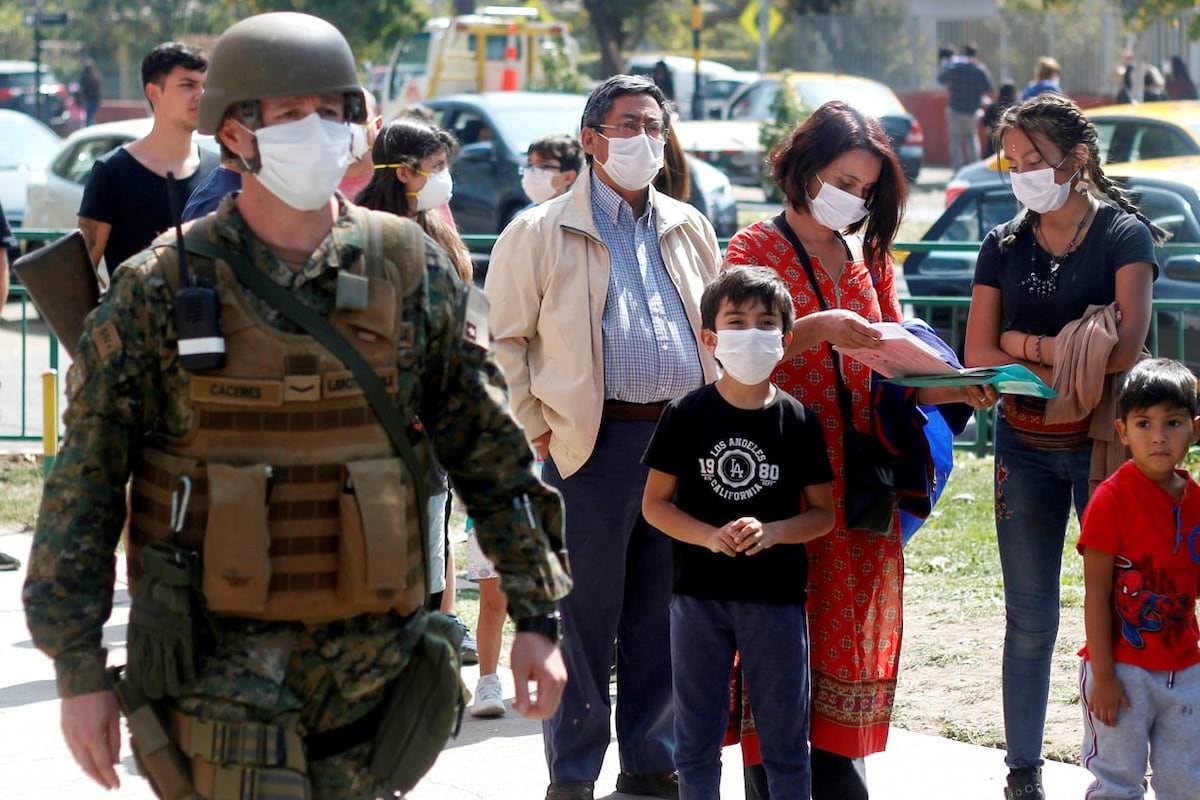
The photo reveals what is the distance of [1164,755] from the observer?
432cm

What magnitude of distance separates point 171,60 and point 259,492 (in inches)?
156

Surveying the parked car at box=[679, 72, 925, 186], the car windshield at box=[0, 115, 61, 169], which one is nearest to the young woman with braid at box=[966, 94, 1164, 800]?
the car windshield at box=[0, 115, 61, 169]

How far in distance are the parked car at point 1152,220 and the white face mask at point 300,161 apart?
6.89 metres

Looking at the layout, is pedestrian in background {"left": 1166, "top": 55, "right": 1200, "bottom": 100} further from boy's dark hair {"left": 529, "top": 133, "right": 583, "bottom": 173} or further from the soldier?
the soldier

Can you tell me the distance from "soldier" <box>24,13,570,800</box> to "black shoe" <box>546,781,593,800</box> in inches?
80.2

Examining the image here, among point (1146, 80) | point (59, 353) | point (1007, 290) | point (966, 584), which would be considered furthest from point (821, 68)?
point (1007, 290)

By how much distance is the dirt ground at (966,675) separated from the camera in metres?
5.77

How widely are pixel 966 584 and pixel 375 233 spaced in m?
5.08

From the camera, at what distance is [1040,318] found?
482 cm

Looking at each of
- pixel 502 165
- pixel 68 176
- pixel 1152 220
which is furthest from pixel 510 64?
pixel 1152 220

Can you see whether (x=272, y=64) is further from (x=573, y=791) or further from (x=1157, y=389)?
(x=573, y=791)

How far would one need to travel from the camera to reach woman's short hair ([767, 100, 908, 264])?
→ 4594 mm

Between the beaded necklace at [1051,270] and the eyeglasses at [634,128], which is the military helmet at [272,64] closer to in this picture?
the eyeglasses at [634,128]

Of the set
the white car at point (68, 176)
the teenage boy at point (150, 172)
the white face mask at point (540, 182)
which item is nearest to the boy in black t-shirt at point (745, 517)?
the teenage boy at point (150, 172)
